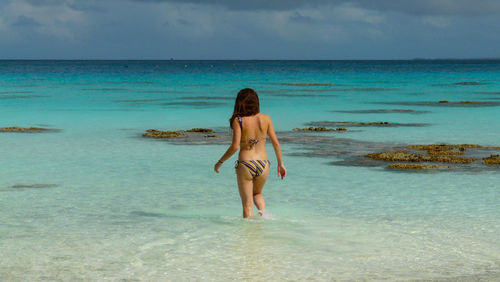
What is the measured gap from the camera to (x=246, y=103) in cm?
987

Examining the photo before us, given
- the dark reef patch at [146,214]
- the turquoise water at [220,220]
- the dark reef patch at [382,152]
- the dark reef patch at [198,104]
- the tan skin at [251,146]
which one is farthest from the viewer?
the dark reef patch at [198,104]

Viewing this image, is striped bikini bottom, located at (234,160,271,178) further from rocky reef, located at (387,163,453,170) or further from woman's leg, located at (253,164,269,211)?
rocky reef, located at (387,163,453,170)

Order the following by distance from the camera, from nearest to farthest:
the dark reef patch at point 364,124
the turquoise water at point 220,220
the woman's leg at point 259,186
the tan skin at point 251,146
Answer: the turquoise water at point 220,220 < the tan skin at point 251,146 < the woman's leg at point 259,186 < the dark reef patch at point 364,124

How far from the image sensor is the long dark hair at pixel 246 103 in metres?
9.80

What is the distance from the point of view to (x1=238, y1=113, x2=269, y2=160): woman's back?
10039 mm

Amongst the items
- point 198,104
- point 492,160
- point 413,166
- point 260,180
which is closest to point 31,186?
point 260,180

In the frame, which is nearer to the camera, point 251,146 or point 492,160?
point 251,146

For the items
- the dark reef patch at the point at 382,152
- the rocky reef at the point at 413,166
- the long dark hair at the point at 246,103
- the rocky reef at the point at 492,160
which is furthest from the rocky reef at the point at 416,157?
the long dark hair at the point at 246,103

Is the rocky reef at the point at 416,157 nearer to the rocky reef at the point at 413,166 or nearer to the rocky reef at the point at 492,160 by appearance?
the rocky reef at the point at 492,160

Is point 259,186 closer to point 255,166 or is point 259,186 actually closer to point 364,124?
point 255,166

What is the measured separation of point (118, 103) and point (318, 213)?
35733 mm

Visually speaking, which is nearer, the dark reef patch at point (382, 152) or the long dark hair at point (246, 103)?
the long dark hair at point (246, 103)

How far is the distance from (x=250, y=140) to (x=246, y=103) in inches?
23.0

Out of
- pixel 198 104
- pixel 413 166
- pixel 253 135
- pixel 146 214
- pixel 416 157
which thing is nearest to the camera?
pixel 253 135
